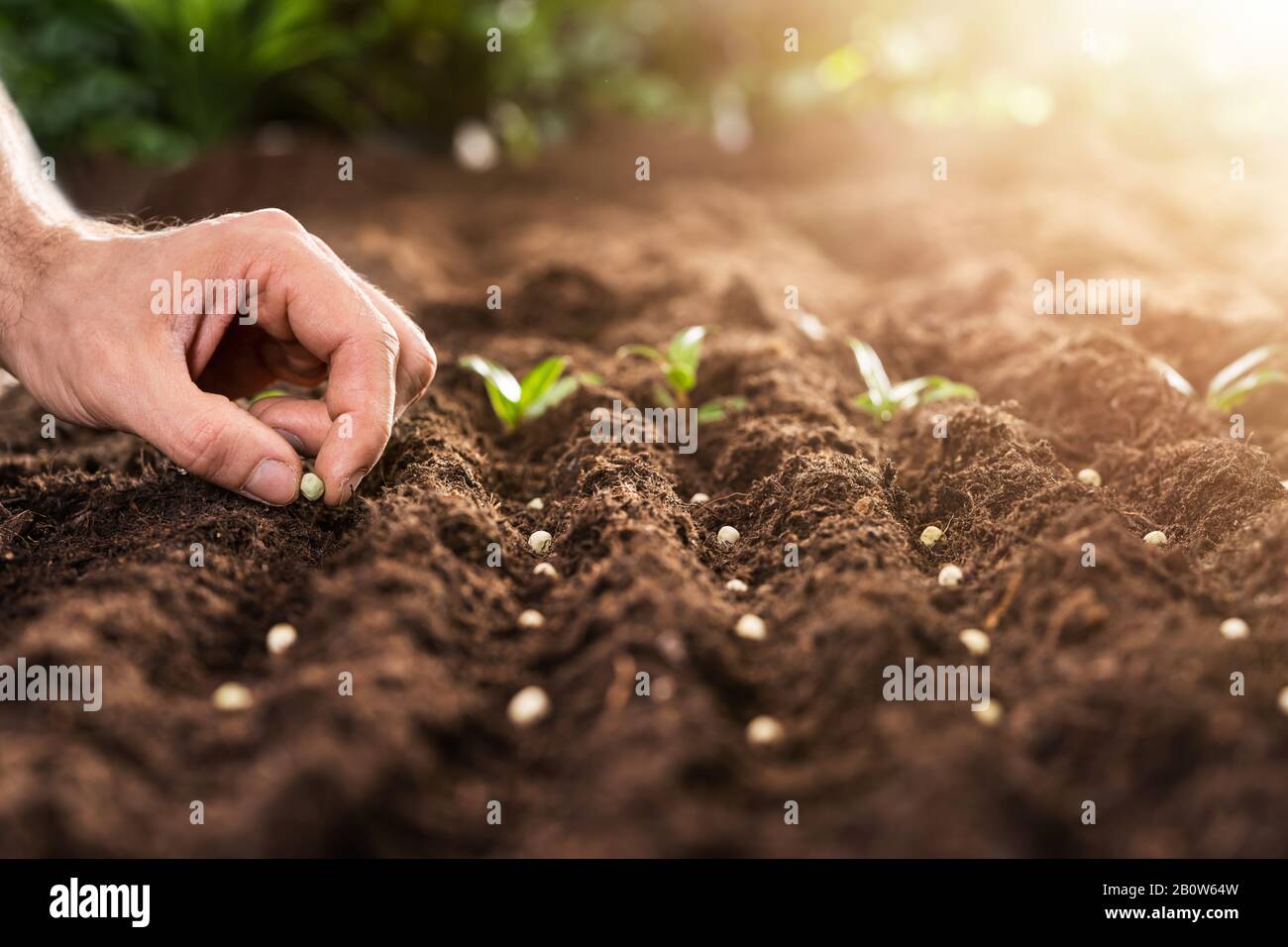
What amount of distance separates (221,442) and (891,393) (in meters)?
1.58

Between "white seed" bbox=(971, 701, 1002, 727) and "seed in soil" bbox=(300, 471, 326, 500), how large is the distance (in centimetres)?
121

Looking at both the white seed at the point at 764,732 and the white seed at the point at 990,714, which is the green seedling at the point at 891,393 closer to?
the white seed at the point at 990,714

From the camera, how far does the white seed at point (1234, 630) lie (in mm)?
1470

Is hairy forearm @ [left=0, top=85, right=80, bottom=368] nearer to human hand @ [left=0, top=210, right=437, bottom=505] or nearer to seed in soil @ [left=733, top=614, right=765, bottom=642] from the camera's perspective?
human hand @ [left=0, top=210, right=437, bottom=505]

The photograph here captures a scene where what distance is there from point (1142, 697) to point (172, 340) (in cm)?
166

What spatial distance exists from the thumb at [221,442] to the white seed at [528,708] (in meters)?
0.68

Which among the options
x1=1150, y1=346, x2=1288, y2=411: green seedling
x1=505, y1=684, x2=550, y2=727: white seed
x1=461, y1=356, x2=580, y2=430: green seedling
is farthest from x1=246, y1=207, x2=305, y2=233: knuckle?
x1=1150, y1=346, x2=1288, y2=411: green seedling

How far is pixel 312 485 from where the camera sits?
1.83 meters

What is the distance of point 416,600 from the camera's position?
1498 millimetres

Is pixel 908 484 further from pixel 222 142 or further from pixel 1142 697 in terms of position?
pixel 222 142

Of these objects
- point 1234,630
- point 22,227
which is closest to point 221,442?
point 22,227

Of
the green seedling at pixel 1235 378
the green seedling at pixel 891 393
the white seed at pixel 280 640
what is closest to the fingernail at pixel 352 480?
the white seed at pixel 280 640

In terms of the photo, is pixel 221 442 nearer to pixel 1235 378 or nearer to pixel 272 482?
pixel 272 482
